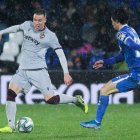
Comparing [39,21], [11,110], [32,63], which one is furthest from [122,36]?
[11,110]

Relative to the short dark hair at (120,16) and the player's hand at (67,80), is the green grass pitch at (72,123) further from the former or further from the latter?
the short dark hair at (120,16)

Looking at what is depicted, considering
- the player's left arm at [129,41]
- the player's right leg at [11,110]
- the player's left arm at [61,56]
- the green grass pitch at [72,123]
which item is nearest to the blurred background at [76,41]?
the green grass pitch at [72,123]

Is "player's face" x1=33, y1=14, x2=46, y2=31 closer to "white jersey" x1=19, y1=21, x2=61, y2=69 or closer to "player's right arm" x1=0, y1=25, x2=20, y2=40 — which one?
"white jersey" x1=19, y1=21, x2=61, y2=69

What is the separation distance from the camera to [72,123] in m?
12.6

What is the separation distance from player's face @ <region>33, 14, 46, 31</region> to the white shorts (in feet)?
2.25

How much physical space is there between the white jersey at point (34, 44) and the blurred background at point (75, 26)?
20.5 ft

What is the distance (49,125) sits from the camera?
12.3m

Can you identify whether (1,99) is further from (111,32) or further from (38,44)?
(38,44)

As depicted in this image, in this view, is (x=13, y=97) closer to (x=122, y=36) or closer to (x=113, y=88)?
(x=113, y=88)

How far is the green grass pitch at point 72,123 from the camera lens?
34.5 ft

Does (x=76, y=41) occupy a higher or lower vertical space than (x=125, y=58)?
higher

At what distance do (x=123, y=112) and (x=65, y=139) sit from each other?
16.2ft

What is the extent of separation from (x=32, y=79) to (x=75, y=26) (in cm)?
784

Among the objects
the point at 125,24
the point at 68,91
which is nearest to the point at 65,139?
the point at 125,24
